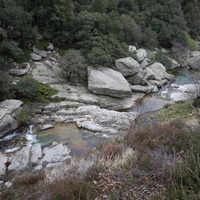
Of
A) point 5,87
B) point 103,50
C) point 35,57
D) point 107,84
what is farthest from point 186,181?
point 35,57

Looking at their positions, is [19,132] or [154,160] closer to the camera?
Answer: [154,160]

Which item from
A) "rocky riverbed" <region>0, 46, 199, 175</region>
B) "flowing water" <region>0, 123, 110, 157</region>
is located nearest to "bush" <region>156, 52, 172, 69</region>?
"rocky riverbed" <region>0, 46, 199, 175</region>

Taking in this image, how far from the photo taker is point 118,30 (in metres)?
21.8

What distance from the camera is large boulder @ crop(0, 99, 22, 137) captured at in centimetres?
1158

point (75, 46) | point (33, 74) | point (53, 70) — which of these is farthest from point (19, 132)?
point (75, 46)

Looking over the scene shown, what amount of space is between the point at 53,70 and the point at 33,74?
1758 millimetres

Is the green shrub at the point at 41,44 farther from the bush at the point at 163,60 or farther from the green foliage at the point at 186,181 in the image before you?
the green foliage at the point at 186,181

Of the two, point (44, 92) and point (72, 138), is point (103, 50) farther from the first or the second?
point (72, 138)

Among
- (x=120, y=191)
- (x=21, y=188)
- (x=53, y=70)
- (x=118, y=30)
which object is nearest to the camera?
(x=120, y=191)

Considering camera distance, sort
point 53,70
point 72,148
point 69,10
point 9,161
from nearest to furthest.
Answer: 1. point 9,161
2. point 72,148
3. point 53,70
4. point 69,10

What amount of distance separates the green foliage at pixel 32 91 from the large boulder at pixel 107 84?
287cm

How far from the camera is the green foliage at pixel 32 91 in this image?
14.1 meters

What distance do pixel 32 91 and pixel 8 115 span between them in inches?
109

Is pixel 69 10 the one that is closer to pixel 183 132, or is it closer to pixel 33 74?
pixel 33 74
